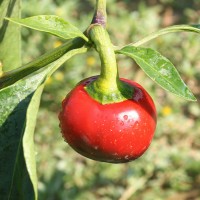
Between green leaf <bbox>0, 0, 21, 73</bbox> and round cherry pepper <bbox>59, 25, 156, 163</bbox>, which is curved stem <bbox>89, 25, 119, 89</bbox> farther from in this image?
green leaf <bbox>0, 0, 21, 73</bbox>

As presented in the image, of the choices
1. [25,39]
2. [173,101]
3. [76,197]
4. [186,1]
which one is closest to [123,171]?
[76,197]

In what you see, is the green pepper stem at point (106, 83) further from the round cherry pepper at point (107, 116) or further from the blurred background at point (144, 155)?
the blurred background at point (144, 155)

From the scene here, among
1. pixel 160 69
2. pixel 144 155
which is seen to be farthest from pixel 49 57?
pixel 144 155

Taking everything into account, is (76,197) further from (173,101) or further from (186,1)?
(186,1)

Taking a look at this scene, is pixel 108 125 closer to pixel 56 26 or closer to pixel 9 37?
pixel 56 26

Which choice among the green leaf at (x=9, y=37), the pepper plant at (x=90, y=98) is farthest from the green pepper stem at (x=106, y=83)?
the green leaf at (x=9, y=37)

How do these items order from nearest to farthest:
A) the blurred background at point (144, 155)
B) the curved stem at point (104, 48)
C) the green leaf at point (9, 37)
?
the curved stem at point (104, 48) → the green leaf at point (9, 37) → the blurred background at point (144, 155)
